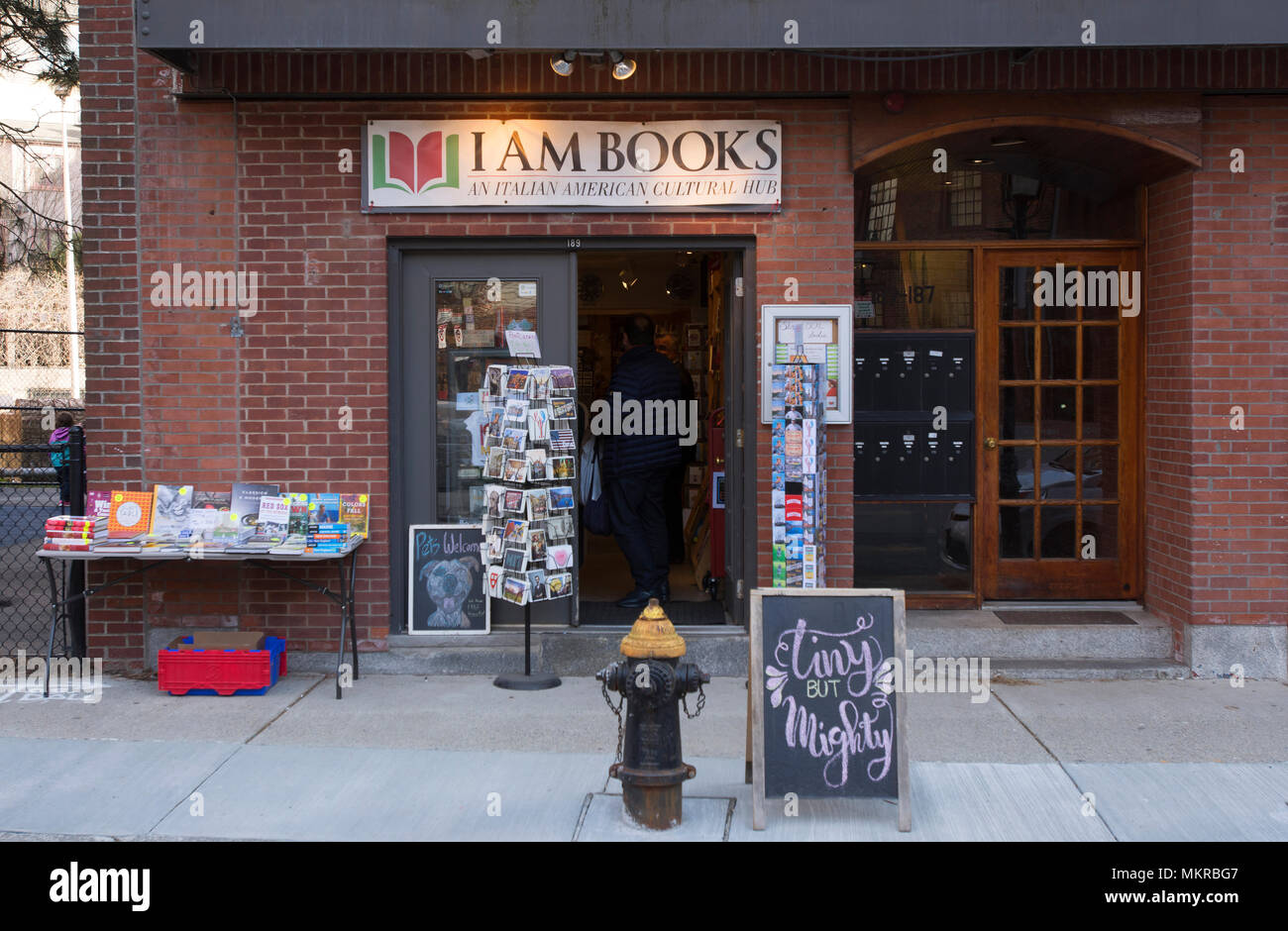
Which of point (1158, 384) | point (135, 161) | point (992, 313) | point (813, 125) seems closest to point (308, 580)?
point (135, 161)

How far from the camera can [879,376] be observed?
823 centimetres

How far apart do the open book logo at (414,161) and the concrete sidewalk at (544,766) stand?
10.5 ft

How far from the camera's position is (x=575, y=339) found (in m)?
7.76

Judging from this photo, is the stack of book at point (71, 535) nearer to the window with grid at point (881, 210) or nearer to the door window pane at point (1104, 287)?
the window with grid at point (881, 210)

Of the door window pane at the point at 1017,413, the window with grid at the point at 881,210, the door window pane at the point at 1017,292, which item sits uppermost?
the window with grid at the point at 881,210

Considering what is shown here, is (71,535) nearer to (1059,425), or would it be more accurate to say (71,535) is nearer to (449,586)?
(449,586)

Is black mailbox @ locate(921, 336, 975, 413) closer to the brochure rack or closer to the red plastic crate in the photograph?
the brochure rack

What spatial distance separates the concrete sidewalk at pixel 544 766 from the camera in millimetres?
5051

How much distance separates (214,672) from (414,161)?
3.43 meters

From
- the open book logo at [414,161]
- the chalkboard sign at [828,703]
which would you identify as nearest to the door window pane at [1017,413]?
the chalkboard sign at [828,703]

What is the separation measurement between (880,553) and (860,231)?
2.30m

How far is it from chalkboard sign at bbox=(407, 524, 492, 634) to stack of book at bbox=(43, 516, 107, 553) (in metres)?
1.92

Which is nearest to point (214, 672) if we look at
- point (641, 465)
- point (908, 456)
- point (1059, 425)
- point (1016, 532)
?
point (641, 465)

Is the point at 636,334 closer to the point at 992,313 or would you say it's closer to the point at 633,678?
the point at 992,313
